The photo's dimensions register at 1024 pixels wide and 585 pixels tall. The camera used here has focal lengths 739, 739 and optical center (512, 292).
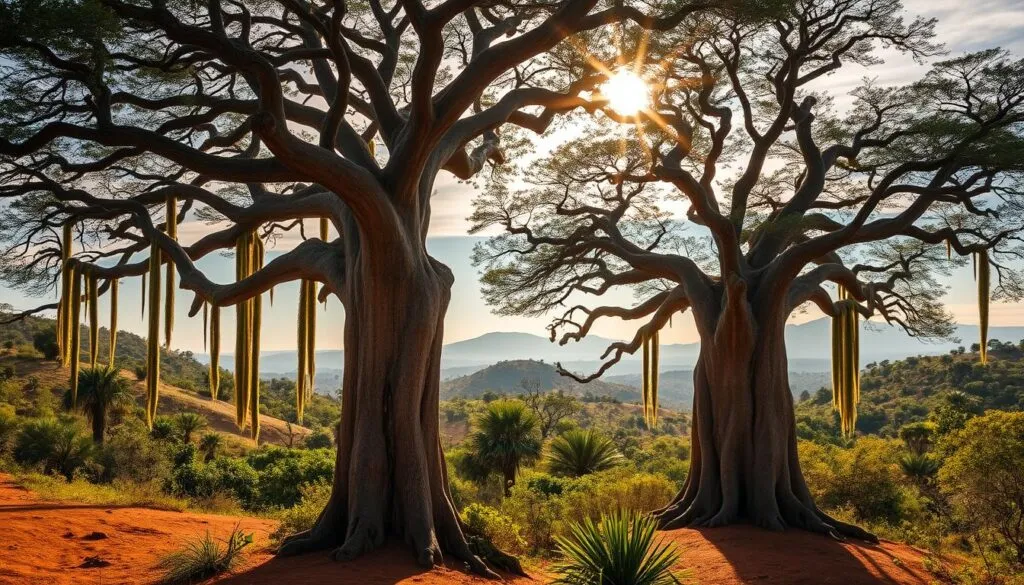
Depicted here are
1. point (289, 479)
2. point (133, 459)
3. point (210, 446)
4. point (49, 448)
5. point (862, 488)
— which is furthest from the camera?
point (210, 446)

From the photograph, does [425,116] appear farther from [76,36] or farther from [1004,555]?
[1004,555]

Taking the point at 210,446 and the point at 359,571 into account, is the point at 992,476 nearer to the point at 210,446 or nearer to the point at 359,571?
the point at 359,571

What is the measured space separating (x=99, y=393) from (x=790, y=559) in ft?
86.7

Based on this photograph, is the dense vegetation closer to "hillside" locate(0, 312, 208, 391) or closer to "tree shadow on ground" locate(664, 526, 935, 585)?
"tree shadow on ground" locate(664, 526, 935, 585)

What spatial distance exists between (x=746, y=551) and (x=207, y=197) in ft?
30.5

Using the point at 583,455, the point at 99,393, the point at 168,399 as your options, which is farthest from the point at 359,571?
the point at 168,399

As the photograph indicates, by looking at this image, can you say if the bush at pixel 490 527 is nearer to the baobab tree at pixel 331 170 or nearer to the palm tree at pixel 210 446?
the baobab tree at pixel 331 170

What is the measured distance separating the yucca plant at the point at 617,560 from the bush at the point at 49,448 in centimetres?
1695

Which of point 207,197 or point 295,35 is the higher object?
point 295,35

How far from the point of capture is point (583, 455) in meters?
→ 22.3

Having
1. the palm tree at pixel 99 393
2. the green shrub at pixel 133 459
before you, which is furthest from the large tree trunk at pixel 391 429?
the palm tree at pixel 99 393

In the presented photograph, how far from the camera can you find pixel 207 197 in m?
10.8

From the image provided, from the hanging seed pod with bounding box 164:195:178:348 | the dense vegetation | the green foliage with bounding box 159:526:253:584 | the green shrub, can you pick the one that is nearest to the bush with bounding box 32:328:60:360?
the dense vegetation

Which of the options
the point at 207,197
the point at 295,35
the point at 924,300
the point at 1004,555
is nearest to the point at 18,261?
the point at 207,197
